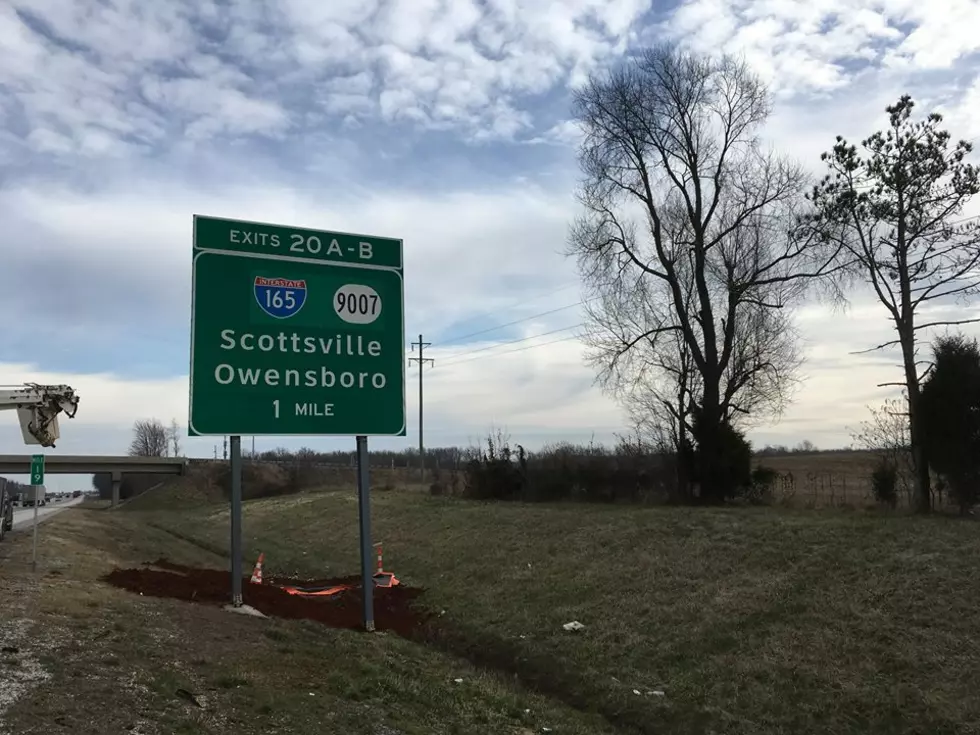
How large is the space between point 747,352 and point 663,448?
484 centimetres

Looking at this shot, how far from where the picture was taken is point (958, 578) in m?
10.8

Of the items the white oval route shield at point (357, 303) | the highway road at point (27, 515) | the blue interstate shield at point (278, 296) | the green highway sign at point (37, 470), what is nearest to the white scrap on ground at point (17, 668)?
the blue interstate shield at point (278, 296)

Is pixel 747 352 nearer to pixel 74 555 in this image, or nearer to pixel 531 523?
pixel 531 523

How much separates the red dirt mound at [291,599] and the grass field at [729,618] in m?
0.64

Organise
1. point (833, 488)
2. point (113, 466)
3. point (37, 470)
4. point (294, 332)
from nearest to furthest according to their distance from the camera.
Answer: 1. point (294, 332)
2. point (37, 470)
3. point (833, 488)
4. point (113, 466)

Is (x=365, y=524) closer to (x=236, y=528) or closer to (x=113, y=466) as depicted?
(x=236, y=528)

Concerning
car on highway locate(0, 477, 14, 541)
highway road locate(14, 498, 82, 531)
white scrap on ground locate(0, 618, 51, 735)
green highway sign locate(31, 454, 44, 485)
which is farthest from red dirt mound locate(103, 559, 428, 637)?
highway road locate(14, 498, 82, 531)

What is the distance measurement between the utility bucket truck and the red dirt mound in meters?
3.75

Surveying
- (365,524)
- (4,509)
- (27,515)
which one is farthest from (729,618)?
(27,515)

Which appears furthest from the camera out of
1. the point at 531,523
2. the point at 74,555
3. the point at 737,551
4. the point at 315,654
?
the point at 531,523

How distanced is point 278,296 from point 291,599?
5817 mm

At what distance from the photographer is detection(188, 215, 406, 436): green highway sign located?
437 inches

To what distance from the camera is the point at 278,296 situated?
1152 cm

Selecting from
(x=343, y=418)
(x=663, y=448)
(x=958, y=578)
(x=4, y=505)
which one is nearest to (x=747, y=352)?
(x=663, y=448)
